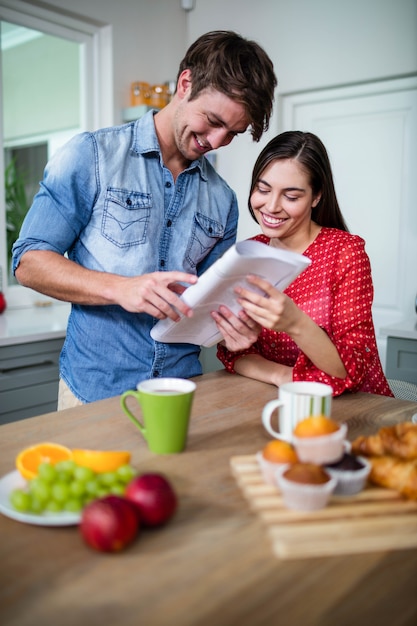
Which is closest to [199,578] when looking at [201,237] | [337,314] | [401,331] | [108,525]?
[108,525]

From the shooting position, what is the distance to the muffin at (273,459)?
2.87 feet

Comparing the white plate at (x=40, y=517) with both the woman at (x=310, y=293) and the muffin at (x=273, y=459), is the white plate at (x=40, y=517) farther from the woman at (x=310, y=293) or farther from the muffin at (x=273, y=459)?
the woman at (x=310, y=293)

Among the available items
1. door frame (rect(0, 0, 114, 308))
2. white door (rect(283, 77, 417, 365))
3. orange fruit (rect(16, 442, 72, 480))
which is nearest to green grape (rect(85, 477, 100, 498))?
orange fruit (rect(16, 442, 72, 480))

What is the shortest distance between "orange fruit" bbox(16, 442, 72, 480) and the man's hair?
954mm

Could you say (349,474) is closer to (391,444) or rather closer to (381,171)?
(391,444)

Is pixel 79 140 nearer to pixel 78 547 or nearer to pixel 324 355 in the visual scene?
pixel 324 355

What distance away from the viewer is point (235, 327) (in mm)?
1448

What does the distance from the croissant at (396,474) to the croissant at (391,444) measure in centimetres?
3

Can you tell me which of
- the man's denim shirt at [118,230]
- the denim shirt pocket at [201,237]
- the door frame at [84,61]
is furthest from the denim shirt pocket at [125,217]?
the door frame at [84,61]

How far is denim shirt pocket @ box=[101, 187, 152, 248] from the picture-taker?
1.57 meters

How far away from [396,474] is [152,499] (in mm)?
366

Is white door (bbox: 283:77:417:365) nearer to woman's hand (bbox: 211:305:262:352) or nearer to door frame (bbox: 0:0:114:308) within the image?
door frame (bbox: 0:0:114:308)

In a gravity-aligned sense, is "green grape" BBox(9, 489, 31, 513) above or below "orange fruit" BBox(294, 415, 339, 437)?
below

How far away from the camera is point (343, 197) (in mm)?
3645
